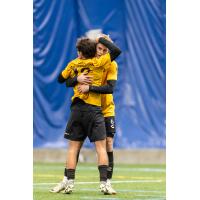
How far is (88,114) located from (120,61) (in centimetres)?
768

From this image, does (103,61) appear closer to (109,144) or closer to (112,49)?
(112,49)

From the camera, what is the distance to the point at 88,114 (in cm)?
725

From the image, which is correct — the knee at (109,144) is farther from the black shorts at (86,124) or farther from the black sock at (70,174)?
the black sock at (70,174)

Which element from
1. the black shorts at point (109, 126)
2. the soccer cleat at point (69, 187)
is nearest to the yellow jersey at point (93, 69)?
the black shorts at point (109, 126)

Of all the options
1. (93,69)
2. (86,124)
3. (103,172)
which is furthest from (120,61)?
(103,172)

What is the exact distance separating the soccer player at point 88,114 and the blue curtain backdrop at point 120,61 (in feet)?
23.9

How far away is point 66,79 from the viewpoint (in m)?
7.50

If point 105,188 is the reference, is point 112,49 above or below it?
above

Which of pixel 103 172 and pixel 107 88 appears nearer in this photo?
pixel 103 172

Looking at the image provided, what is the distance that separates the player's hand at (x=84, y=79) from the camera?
7.26m

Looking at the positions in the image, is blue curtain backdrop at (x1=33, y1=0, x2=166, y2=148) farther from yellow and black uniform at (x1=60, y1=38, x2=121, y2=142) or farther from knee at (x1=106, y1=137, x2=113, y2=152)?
yellow and black uniform at (x1=60, y1=38, x2=121, y2=142)

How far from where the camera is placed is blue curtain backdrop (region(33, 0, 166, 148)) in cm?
1470

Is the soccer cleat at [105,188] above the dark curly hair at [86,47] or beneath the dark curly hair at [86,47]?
beneath

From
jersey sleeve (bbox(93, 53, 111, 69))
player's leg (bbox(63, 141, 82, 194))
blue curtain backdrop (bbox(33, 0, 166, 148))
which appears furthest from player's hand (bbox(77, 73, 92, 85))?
blue curtain backdrop (bbox(33, 0, 166, 148))
